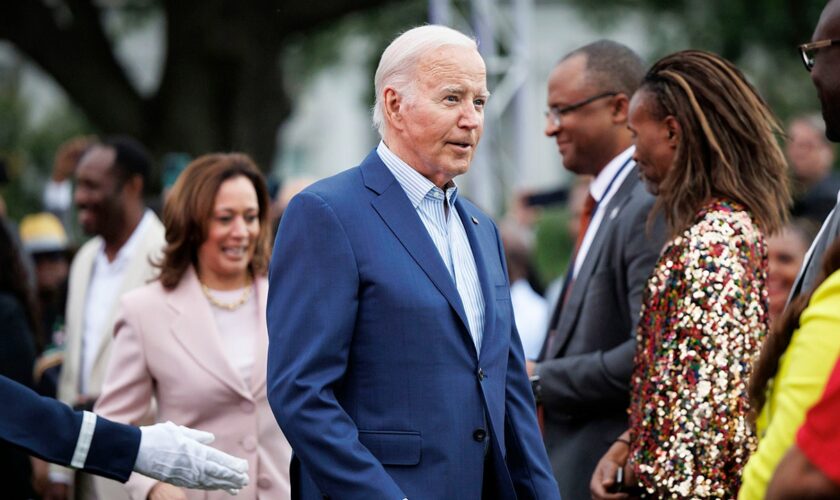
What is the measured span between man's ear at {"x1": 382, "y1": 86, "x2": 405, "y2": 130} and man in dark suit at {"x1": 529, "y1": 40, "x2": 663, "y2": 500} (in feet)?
3.88

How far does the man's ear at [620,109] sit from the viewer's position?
5.29 meters

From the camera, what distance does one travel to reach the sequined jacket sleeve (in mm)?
3975

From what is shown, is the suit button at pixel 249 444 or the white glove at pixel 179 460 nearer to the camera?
the white glove at pixel 179 460

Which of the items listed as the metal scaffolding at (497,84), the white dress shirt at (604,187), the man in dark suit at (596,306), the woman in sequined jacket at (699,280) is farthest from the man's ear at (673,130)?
the metal scaffolding at (497,84)

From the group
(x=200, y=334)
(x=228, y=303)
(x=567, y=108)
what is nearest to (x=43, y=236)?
(x=228, y=303)

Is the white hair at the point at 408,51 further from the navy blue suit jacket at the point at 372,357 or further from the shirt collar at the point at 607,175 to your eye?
the shirt collar at the point at 607,175

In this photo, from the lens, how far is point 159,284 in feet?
17.0

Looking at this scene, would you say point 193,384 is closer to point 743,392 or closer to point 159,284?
point 159,284

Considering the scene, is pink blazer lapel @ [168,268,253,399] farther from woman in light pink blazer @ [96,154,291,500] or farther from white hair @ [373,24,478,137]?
white hair @ [373,24,478,137]

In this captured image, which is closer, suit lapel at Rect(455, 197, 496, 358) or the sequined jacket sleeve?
suit lapel at Rect(455, 197, 496, 358)

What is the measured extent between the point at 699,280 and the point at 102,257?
12.2ft

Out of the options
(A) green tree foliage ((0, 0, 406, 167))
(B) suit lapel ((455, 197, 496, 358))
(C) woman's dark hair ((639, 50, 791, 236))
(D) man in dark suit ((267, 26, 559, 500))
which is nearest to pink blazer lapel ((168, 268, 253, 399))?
(D) man in dark suit ((267, 26, 559, 500))

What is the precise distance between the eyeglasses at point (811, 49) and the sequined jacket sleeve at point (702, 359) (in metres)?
0.62

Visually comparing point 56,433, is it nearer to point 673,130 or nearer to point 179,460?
point 179,460
